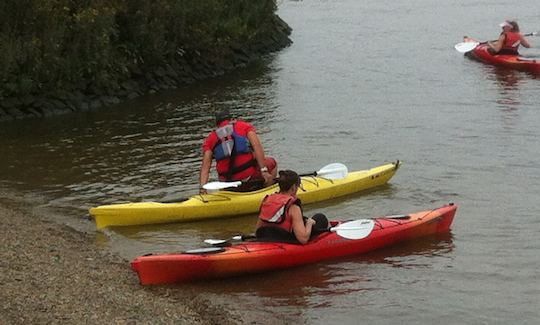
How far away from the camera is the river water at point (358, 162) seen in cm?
829

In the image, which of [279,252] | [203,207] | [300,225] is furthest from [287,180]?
[203,207]

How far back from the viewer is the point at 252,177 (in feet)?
35.8

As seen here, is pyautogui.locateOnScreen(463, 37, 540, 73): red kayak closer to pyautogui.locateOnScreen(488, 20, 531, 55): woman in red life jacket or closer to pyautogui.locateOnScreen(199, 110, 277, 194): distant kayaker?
pyautogui.locateOnScreen(488, 20, 531, 55): woman in red life jacket

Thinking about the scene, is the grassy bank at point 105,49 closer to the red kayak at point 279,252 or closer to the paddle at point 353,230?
the paddle at point 353,230

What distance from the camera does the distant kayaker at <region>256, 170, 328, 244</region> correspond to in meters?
8.52

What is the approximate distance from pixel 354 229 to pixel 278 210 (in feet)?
3.52

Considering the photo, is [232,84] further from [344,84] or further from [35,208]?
[35,208]

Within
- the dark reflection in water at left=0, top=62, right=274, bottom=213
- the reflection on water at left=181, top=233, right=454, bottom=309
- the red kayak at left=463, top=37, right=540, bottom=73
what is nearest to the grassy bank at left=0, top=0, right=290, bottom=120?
the dark reflection in water at left=0, top=62, right=274, bottom=213

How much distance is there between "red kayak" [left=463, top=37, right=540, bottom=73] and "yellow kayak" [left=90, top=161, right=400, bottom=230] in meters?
12.2

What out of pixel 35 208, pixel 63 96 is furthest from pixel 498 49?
pixel 35 208

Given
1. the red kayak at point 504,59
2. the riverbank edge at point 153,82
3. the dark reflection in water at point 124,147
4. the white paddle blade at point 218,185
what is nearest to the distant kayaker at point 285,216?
the white paddle blade at point 218,185

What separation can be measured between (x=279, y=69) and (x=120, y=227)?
611 inches

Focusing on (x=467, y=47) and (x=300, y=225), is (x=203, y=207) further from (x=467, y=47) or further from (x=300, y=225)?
(x=467, y=47)

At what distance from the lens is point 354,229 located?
9.16m
